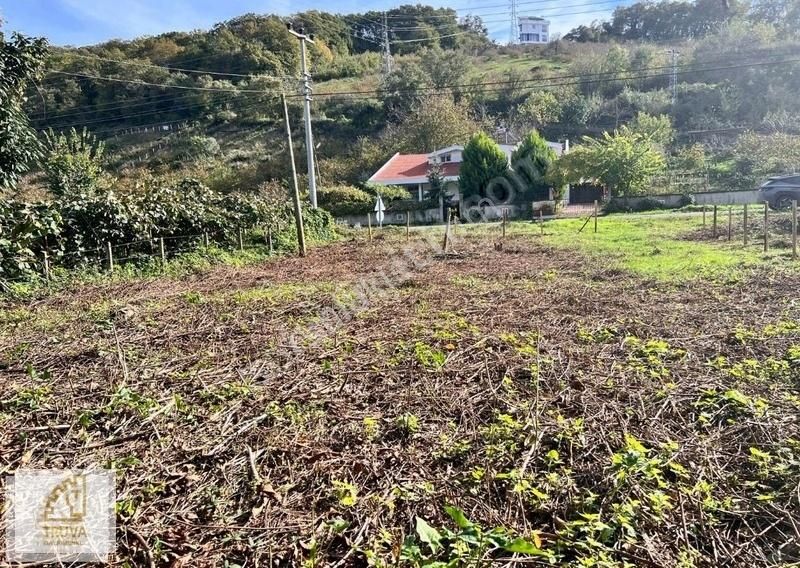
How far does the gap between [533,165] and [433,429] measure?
26255 mm

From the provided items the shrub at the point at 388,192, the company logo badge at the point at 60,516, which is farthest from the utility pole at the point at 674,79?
the company logo badge at the point at 60,516

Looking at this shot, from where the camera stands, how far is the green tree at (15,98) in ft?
28.4

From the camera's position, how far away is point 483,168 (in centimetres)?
2697

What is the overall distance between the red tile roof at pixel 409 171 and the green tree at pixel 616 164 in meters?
7.71

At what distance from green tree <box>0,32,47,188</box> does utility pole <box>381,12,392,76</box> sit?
45155mm

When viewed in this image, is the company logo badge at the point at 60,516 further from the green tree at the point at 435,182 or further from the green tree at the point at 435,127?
the green tree at the point at 435,127

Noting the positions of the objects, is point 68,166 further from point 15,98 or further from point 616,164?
point 616,164

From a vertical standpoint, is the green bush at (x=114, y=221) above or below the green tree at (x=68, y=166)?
below

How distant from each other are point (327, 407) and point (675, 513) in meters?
2.26

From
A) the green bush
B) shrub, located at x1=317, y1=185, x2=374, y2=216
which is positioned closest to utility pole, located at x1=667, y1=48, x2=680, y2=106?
shrub, located at x1=317, y1=185, x2=374, y2=216

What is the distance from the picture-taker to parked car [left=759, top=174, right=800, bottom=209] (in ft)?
54.6

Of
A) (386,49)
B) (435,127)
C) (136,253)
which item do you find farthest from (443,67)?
(136,253)

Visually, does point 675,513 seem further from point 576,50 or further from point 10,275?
point 576,50

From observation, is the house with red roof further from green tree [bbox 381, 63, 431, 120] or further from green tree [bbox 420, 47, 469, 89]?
green tree [bbox 420, 47, 469, 89]
